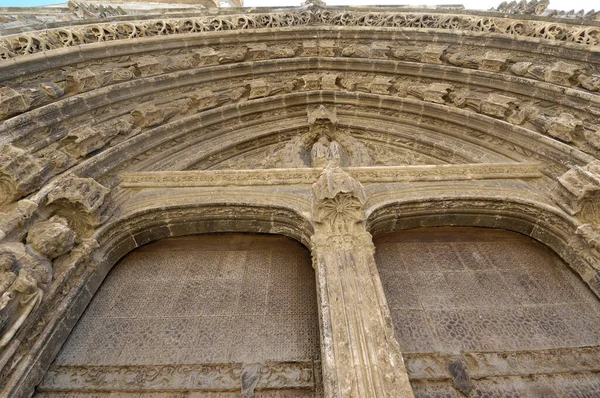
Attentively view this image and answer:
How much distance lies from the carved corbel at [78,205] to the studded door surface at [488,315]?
139 inches

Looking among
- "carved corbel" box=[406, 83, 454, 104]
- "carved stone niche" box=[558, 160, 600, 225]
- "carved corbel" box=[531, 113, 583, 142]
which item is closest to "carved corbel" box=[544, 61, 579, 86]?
"carved corbel" box=[531, 113, 583, 142]

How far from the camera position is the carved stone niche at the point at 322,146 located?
601 cm

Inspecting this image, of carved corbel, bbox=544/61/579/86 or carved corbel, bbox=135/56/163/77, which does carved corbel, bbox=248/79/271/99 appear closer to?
carved corbel, bbox=135/56/163/77

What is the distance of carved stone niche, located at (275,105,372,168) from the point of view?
237 inches

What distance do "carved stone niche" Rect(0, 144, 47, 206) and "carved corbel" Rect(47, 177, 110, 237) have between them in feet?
0.74

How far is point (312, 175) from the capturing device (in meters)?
4.98

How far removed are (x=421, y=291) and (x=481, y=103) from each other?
3.85 metres

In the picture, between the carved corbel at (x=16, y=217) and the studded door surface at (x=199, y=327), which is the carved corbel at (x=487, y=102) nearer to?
the studded door surface at (x=199, y=327)

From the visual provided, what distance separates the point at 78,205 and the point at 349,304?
10.6 feet

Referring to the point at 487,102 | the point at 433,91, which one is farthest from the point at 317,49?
the point at 487,102

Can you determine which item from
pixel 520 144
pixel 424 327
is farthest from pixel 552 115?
pixel 424 327

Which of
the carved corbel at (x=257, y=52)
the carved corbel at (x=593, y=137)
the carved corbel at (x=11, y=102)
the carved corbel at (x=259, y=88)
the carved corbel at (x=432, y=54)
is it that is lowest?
the carved corbel at (x=593, y=137)

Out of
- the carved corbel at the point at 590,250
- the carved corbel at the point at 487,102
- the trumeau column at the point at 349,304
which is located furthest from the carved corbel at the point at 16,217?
the carved corbel at the point at 487,102

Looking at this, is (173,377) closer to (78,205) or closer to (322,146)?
(78,205)
